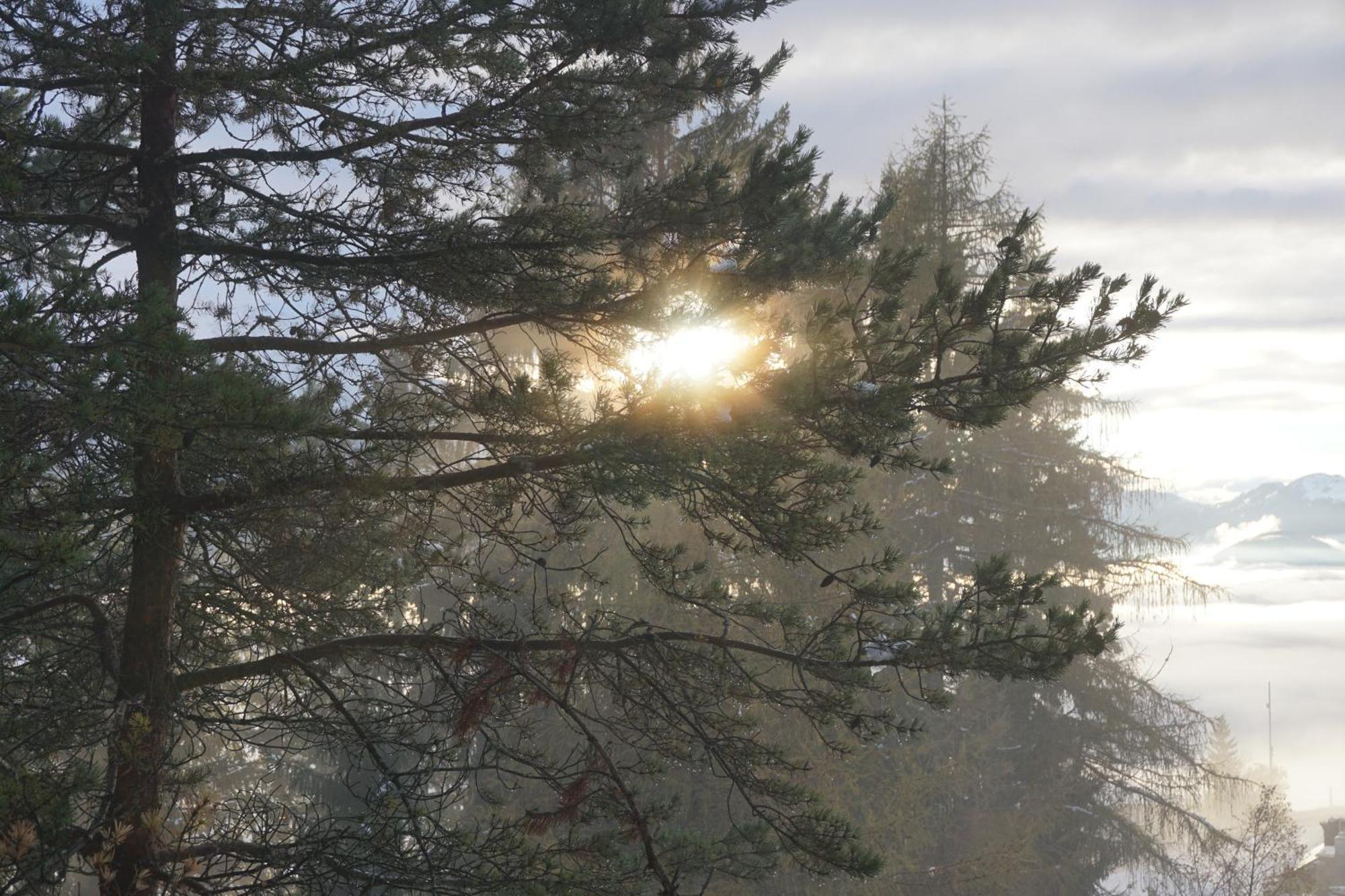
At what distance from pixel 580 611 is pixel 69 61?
12.6 meters

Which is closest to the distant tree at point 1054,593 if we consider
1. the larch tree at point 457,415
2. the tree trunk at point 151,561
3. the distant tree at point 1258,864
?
the distant tree at point 1258,864

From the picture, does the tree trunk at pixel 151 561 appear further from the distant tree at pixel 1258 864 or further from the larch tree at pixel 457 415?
the distant tree at pixel 1258 864

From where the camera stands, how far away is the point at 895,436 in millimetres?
5066

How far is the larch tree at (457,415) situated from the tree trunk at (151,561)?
25 mm

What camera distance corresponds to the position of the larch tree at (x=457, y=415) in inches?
195

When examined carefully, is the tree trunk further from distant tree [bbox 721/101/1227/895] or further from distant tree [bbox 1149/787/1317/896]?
distant tree [bbox 1149/787/1317/896]

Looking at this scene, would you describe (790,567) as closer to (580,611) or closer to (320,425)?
(580,611)

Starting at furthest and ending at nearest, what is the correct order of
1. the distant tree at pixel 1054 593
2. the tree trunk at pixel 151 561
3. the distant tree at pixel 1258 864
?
the distant tree at pixel 1258 864, the distant tree at pixel 1054 593, the tree trunk at pixel 151 561

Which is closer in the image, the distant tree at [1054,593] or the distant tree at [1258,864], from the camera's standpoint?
the distant tree at [1054,593]

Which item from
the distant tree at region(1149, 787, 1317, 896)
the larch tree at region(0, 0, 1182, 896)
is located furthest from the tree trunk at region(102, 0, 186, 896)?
→ the distant tree at region(1149, 787, 1317, 896)

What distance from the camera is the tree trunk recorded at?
4820mm

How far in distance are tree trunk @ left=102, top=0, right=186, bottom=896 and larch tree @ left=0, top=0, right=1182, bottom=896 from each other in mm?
25

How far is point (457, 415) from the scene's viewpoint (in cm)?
598

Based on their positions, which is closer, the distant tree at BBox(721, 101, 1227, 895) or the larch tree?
the larch tree
